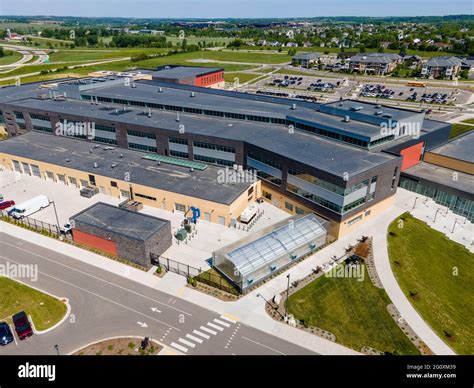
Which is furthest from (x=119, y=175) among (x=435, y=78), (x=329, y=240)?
(x=435, y=78)

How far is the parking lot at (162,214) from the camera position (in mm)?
50094

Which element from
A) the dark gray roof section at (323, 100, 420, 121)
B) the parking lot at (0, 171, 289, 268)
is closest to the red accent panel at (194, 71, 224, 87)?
the dark gray roof section at (323, 100, 420, 121)

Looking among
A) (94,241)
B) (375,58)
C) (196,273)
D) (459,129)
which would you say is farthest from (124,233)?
(375,58)

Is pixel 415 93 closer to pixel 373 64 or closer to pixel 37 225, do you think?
pixel 373 64

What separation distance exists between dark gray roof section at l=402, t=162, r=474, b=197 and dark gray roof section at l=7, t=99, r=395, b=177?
43.2 feet

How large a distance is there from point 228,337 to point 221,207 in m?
22.6

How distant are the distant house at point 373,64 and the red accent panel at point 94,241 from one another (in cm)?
17867

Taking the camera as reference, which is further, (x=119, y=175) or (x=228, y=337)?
(x=119, y=175)

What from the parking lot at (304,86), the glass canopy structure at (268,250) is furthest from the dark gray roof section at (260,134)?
the parking lot at (304,86)

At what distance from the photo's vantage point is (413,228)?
5697 cm

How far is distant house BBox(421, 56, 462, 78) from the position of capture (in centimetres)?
17000

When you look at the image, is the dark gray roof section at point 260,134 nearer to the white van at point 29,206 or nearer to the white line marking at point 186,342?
the white van at point 29,206

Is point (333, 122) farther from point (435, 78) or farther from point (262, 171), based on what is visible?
point (435, 78)
